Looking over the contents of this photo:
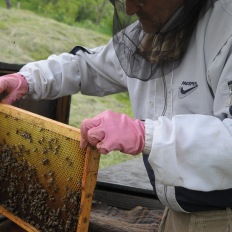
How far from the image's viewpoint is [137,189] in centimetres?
304

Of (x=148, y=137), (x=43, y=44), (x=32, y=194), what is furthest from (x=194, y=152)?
(x=43, y=44)

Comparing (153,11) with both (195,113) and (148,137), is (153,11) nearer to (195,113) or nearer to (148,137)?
(195,113)

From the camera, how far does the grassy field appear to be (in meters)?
7.25

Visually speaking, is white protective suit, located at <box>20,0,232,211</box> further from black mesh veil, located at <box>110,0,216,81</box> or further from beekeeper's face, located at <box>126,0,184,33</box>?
beekeeper's face, located at <box>126,0,184,33</box>

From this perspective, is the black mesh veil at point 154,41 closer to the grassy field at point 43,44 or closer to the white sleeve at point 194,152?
the white sleeve at point 194,152

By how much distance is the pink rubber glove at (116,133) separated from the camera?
145 centimetres

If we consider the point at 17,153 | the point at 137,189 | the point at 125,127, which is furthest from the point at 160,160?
Answer: the point at 137,189

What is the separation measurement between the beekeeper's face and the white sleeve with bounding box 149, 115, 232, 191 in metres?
0.52

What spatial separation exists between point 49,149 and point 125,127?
749 mm

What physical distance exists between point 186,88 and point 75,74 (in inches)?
38.5

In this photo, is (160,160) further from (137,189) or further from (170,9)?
(137,189)

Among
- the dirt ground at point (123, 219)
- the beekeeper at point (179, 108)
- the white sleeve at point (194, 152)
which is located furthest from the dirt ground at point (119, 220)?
the white sleeve at point (194, 152)

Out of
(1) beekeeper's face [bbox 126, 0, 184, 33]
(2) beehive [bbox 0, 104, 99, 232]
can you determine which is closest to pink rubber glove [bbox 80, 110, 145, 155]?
(2) beehive [bbox 0, 104, 99, 232]

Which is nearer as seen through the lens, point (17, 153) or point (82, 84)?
point (17, 153)
